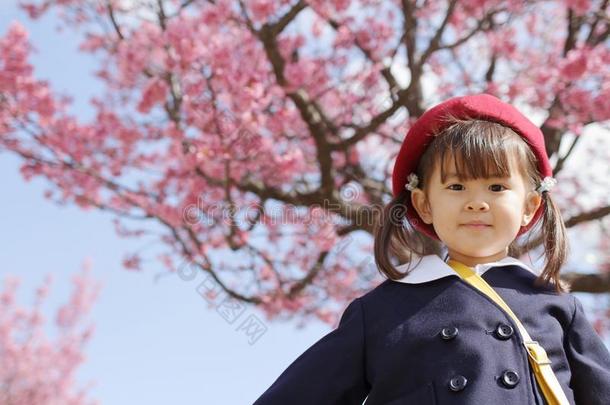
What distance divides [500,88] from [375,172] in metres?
1.21

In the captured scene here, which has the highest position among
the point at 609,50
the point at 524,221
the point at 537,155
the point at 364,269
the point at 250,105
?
the point at 250,105

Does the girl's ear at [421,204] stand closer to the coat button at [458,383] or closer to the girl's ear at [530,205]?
the girl's ear at [530,205]

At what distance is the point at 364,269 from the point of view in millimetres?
5996

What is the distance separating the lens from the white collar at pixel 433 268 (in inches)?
71.7

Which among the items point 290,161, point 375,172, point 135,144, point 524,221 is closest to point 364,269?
point 375,172

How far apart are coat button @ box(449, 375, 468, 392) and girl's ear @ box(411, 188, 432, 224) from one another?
0.46 metres

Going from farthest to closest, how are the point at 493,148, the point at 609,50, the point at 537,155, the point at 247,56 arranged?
the point at 247,56
the point at 609,50
the point at 537,155
the point at 493,148

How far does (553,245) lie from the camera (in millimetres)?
1932

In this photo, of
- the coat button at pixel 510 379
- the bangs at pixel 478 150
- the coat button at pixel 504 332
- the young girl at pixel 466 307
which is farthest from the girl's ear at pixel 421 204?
the coat button at pixel 510 379

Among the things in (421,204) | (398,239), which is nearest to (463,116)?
(421,204)

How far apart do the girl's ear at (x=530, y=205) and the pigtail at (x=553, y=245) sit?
0.14ft

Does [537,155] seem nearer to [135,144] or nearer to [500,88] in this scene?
[500,88]

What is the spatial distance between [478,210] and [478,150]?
150 millimetres

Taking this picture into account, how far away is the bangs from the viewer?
5.74ft
